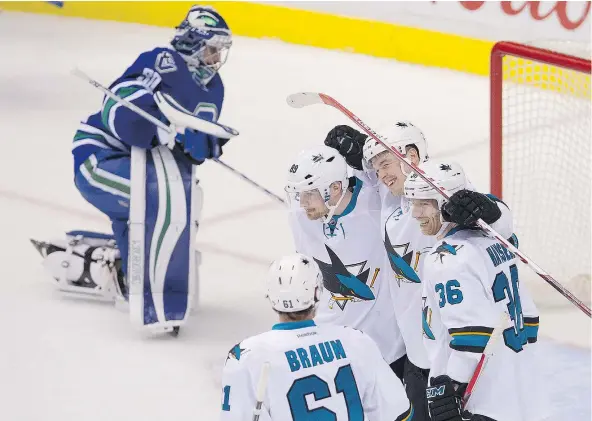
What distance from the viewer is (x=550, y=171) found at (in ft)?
18.6

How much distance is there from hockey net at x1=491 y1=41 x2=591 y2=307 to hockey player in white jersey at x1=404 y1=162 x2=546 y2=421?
1919 mm

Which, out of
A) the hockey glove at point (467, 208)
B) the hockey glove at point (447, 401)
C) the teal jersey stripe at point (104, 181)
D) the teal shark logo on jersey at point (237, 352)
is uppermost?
the teal jersey stripe at point (104, 181)

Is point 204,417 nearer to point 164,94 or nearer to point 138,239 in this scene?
point 138,239

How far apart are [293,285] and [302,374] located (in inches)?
7.1

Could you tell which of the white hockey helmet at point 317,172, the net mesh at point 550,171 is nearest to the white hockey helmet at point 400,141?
the white hockey helmet at point 317,172

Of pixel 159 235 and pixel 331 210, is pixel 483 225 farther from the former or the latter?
pixel 159 235

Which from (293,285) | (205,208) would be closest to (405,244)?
(293,285)

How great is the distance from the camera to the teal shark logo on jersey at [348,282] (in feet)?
12.2

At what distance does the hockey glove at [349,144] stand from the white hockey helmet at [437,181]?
60cm

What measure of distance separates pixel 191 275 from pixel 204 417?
92 cm

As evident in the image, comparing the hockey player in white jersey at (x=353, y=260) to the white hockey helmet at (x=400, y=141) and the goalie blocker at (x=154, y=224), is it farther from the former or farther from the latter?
the goalie blocker at (x=154, y=224)

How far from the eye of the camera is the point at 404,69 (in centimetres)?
838

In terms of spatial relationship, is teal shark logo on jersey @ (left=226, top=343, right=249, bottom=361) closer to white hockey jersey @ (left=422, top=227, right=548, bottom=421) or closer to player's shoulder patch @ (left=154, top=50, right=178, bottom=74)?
white hockey jersey @ (left=422, top=227, right=548, bottom=421)

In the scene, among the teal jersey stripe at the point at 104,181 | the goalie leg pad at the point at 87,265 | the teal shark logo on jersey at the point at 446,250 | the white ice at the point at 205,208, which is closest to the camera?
the teal shark logo on jersey at the point at 446,250
